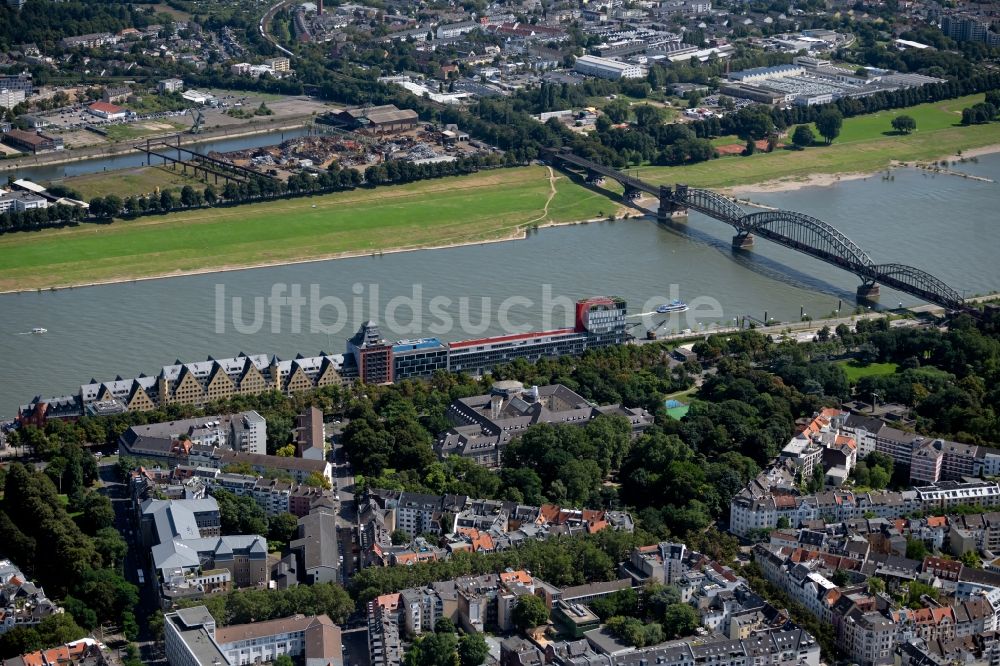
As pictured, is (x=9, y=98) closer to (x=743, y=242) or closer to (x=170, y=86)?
(x=170, y=86)

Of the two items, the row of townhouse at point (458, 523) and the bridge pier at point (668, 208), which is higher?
the row of townhouse at point (458, 523)

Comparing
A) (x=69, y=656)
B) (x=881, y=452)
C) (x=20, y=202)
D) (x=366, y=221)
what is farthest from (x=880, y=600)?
(x=20, y=202)

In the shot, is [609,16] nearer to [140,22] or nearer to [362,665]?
[140,22]

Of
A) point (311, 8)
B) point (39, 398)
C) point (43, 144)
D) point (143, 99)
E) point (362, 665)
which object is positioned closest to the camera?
point (362, 665)

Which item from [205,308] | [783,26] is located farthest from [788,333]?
[783,26]

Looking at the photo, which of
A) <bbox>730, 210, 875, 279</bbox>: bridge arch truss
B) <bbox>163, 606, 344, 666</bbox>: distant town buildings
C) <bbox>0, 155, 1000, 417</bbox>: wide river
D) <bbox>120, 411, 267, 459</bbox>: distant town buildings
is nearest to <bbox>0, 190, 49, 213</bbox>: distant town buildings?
<bbox>0, 155, 1000, 417</bbox>: wide river

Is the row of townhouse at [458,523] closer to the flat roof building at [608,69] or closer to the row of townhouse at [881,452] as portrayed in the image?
the row of townhouse at [881,452]

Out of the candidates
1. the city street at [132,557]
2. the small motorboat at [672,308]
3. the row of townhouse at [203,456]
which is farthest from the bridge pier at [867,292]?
the city street at [132,557]

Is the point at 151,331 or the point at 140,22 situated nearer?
the point at 151,331
